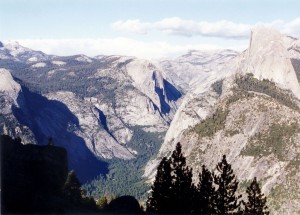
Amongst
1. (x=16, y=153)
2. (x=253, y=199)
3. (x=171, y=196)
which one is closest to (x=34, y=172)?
(x=16, y=153)

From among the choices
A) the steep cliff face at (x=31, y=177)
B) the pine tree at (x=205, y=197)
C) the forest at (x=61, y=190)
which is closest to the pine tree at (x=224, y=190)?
the forest at (x=61, y=190)

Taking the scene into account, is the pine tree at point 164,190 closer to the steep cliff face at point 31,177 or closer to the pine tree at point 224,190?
the pine tree at point 224,190

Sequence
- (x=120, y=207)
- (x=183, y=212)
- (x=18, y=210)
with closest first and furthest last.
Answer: (x=18, y=210), (x=120, y=207), (x=183, y=212)

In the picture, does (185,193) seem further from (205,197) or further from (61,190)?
(61,190)

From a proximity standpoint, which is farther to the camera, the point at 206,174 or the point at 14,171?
the point at 206,174

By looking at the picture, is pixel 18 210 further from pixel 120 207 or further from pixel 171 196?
pixel 171 196

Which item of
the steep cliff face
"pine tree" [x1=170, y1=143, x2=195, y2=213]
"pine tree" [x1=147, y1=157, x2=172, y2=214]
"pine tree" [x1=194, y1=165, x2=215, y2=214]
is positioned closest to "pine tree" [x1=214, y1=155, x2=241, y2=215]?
"pine tree" [x1=194, y1=165, x2=215, y2=214]
